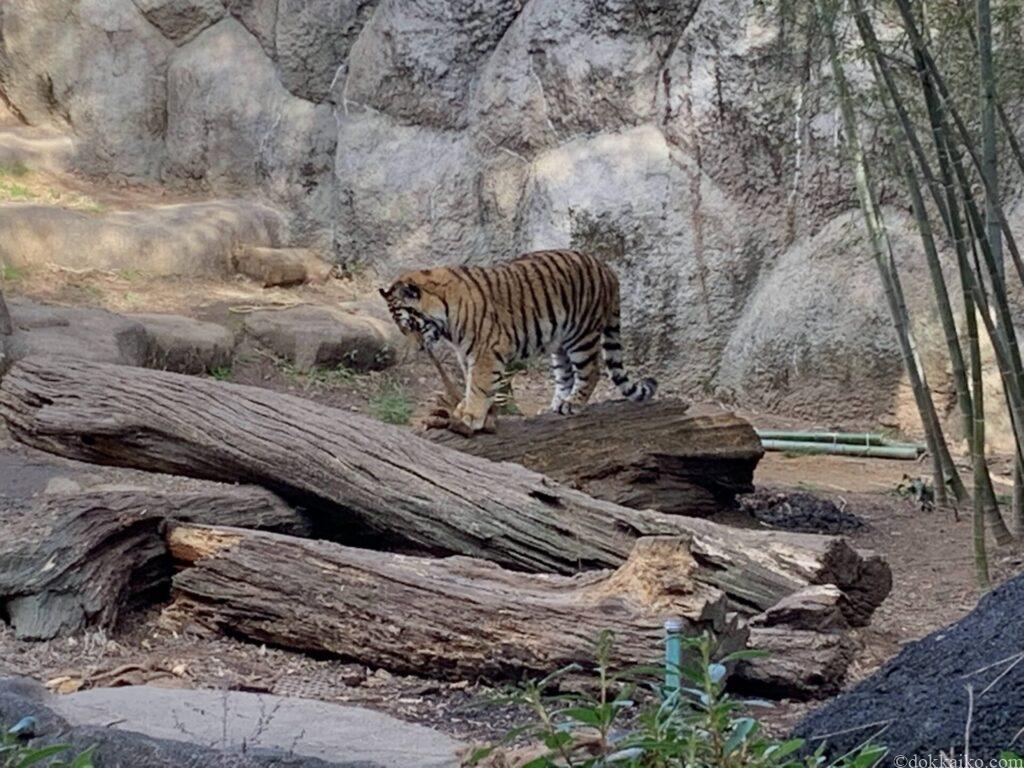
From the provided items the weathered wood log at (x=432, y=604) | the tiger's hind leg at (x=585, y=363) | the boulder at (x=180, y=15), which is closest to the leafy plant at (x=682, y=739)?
the weathered wood log at (x=432, y=604)

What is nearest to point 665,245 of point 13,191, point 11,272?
point 11,272

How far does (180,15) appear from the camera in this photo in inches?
564

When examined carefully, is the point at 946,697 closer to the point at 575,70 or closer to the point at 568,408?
the point at 568,408

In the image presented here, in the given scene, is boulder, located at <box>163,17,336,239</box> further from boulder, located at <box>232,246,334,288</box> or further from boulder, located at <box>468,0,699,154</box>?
boulder, located at <box>468,0,699,154</box>

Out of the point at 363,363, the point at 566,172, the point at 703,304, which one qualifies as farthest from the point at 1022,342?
the point at 363,363

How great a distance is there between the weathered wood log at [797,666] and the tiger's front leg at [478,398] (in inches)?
108

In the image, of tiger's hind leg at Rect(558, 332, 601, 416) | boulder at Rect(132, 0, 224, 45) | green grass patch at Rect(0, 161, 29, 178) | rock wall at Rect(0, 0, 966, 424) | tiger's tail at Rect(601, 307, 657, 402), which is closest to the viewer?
tiger's tail at Rect(601, 307, 657, 402)

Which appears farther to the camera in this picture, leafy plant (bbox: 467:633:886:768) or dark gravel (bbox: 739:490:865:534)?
dark gravel (bbox: 739:490:865:534)

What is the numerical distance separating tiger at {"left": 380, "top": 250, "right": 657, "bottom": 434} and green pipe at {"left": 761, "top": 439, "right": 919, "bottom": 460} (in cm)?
179

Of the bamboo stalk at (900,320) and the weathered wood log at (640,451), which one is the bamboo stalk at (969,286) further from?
the weathered wood log at (640,451)

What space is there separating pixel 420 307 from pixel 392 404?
2422 mm

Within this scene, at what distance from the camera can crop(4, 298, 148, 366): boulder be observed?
9070 millimetres

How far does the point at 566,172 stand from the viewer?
1202cm

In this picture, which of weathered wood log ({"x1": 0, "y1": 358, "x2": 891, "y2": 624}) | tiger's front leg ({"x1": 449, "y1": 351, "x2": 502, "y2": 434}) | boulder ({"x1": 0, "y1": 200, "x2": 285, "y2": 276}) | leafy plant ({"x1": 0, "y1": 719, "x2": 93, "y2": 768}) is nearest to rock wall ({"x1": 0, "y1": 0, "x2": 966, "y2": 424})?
boulder ({"x1": 0, "y1": 200, "x2": 285, "y2": 276})
